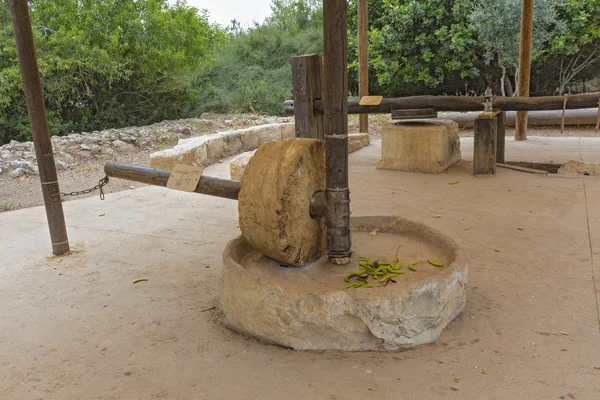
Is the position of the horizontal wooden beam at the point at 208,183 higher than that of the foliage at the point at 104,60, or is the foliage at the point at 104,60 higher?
the foliage at the point at 104,60

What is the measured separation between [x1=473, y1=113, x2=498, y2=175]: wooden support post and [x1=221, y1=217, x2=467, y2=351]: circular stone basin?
3760 millimetres

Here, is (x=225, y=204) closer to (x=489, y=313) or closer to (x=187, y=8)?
(x=489, y=313)

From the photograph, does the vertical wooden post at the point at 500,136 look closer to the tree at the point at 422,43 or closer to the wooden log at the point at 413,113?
the wooden log at the point at 413,113


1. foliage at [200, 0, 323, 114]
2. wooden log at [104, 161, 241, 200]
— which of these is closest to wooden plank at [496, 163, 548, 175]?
wooden log at [104, 161, 241, 200]

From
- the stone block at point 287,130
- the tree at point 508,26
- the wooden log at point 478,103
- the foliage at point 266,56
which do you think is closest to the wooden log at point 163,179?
the wooden log at point 478,103

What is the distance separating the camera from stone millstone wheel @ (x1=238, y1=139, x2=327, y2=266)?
8.18 ft

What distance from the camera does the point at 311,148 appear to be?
2680 mm

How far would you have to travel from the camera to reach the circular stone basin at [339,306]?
88.0 inches

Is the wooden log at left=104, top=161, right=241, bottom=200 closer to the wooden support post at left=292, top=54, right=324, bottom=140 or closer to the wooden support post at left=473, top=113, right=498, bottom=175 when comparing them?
the wooden support post at left=292, top=54, right=324, bottom=140

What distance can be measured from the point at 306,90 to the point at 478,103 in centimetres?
248

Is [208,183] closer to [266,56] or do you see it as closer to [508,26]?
[508,26]

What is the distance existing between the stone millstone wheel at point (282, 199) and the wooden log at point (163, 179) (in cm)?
41

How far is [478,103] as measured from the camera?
6.43 metres

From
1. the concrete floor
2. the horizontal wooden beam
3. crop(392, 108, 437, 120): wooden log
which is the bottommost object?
the concrete floor
